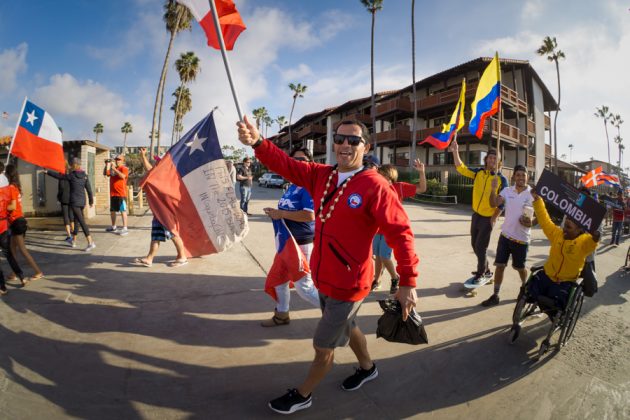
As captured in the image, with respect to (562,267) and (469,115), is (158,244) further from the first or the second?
(469,115)

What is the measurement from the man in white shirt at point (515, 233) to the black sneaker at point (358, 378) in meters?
2.46

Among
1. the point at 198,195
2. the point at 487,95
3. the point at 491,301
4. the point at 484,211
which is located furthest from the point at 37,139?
the point at 487,95

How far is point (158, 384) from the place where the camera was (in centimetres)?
254

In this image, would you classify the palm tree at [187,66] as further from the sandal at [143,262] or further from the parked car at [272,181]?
the sandal at [143,262]

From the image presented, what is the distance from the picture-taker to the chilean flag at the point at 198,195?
4246 millimetres


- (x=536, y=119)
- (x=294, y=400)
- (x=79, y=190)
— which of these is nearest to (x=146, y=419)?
(x=294, y=400)

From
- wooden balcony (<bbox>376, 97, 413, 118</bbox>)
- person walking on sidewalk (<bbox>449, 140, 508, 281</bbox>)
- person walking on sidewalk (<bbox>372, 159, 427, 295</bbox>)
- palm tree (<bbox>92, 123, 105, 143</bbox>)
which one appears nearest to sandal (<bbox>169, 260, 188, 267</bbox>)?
person walking on sidewalk (<bbox>372, 159, 427, 295</bbox>)

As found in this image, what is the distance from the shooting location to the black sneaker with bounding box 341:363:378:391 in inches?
99.0

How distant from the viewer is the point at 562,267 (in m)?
3.21

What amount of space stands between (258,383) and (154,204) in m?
2.93

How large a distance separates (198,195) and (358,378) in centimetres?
304

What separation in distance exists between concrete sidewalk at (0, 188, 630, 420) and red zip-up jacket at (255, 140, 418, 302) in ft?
3.27

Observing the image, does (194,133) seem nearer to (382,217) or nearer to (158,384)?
(158,384)

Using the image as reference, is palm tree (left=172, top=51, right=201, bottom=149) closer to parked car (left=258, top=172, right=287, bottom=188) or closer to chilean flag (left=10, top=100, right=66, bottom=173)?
parked car (left=258, top=172, right=287, bottom=188)
